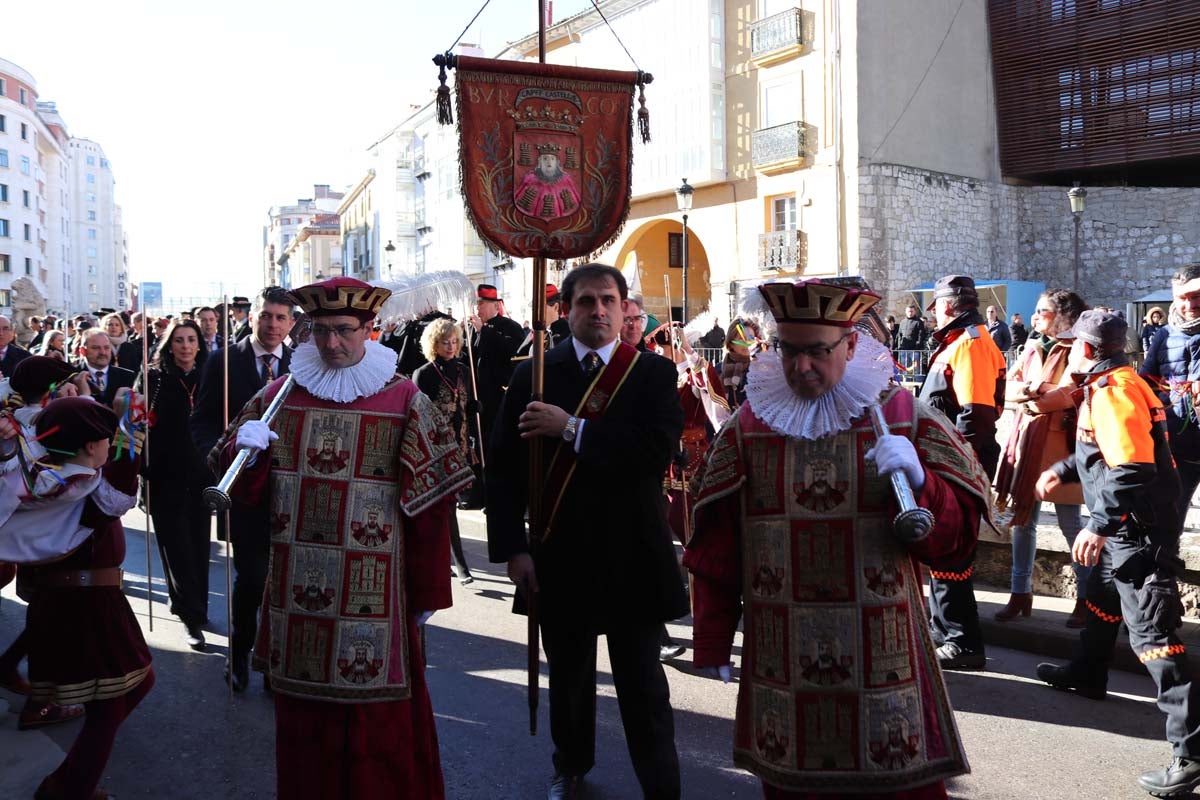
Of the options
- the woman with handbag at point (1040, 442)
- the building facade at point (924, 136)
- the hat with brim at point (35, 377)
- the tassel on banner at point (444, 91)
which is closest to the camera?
the tassel on banner at point (444, 91)

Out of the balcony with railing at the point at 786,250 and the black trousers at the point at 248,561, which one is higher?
the balcony with railing at the point at 786,250

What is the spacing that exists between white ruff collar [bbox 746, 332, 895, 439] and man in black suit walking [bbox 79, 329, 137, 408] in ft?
19.4

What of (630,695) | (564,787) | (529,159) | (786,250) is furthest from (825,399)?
(786,250)

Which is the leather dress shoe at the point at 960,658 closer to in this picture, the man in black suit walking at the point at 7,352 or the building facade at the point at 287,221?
the man in black suit walking at the point at 7,352

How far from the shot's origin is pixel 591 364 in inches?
148

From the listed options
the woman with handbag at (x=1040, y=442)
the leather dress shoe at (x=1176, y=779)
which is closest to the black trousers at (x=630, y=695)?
the leather dress shoe at (x=1176, y=779)

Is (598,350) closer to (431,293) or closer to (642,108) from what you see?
(642,108)

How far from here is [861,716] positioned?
2646 millimetres

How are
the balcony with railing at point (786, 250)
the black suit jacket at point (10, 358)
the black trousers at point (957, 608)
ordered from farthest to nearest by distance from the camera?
the balcony with railing at point (786, 250) < the black suit jacket at point (10, 358) < the black trousers at point (957, 608)

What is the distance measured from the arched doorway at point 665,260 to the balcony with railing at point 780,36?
216 inches

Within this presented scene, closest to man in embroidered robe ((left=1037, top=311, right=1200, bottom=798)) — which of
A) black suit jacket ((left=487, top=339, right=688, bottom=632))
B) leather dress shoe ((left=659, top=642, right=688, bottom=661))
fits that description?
black suit jacket ((left=487, top=339, right=688, bottom=632))

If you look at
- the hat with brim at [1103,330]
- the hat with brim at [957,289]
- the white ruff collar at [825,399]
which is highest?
the hat with brim at [957,289]

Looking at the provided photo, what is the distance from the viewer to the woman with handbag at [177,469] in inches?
246

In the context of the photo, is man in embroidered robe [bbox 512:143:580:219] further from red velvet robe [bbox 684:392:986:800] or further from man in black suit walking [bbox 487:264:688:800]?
red velvet robe [bbox 684:392:986:800]
